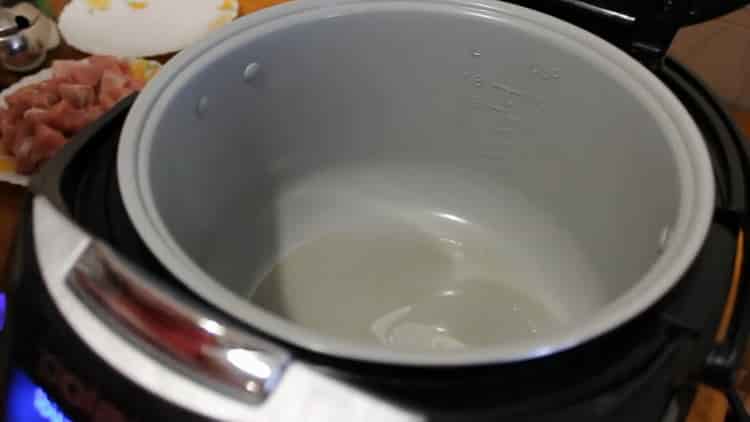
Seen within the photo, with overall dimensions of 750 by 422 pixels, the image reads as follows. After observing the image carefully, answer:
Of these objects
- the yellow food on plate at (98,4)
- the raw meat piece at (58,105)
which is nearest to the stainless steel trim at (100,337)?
the raw meat piece at (58,105)

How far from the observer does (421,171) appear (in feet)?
2.78

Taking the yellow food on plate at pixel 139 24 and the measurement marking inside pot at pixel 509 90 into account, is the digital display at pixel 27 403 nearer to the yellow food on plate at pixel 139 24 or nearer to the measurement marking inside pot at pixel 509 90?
the measurement marking inside pot at pixel 509 90

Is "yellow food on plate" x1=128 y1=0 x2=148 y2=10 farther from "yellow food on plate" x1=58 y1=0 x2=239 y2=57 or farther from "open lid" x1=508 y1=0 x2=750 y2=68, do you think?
"open lid" x1=508 y1=0 x2=750 y2=68

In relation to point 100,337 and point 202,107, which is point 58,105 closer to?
point 202,107

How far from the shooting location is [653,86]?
66 cm

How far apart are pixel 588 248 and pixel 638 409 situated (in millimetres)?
301

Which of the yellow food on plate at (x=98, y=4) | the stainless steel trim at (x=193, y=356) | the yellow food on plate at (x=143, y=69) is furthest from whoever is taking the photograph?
the yellow food on plate at (x=98, y=4)

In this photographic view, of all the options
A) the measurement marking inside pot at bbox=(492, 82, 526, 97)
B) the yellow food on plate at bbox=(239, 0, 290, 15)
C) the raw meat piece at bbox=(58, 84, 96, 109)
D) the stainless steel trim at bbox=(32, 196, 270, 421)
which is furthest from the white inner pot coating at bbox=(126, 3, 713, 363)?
the yellow food on plate at bbox=(239, 0, 290, 15)

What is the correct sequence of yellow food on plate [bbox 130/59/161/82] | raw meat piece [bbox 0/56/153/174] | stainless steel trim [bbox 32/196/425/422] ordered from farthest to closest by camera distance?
yellow food on plate [bbox 130/59/161/82]
raw meat piece [bbox 0/56/153/174]
stainless steel trim [bbox 32/196/425/422]

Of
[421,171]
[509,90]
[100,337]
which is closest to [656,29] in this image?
[509,90]

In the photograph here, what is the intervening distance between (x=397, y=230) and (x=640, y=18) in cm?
32

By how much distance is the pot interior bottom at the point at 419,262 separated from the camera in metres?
0.76

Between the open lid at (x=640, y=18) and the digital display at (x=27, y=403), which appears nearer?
the digital display at (x=27, y=403)

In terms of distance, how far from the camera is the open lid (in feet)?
2.21
